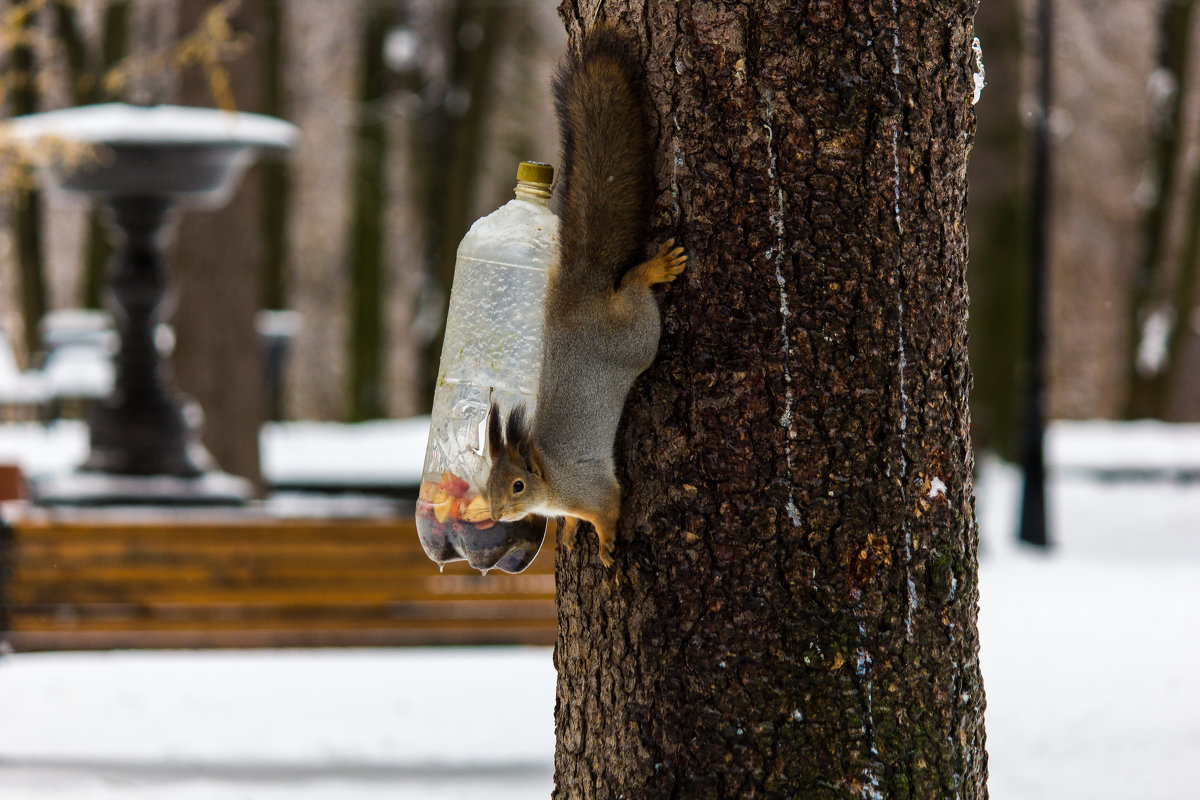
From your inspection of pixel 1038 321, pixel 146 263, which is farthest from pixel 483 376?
pixel 1038 321

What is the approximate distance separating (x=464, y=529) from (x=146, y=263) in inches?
270

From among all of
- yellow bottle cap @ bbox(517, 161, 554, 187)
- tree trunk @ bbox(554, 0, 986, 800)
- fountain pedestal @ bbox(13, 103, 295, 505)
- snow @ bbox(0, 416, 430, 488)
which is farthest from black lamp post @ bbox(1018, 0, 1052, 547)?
yellow bottle cap @ bbox(517, 161, 554, 187)

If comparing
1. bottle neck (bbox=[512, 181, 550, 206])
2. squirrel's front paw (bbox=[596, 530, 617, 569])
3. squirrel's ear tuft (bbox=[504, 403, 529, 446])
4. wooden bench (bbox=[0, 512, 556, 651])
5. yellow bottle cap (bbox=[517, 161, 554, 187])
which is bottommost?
wooden bench (bbox=[0, 512, 556, 651])

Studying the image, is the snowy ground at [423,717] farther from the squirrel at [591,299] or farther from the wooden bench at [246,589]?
the squirrel at [591,299]

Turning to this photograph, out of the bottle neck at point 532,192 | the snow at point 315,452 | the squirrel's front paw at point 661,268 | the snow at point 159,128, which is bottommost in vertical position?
the snow at point 315,452

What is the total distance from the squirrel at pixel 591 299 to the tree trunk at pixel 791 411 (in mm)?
50

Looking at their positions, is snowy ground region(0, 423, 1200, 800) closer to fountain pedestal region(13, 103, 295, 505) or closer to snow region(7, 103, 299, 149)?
fountain pedestal region(13, 103, 295, 505)

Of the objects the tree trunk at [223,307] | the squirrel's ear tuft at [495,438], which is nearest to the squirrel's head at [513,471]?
the squirrel's ear tuft at [495,438]

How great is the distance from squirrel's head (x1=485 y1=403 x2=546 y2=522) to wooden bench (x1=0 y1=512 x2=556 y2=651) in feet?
9.68

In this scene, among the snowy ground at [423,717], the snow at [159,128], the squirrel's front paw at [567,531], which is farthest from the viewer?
the snow at [159,128]

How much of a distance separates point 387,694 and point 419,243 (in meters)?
12.8

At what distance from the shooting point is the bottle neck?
1.84 metres

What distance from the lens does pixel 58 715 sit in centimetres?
532

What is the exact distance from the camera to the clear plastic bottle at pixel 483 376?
1725 mm
